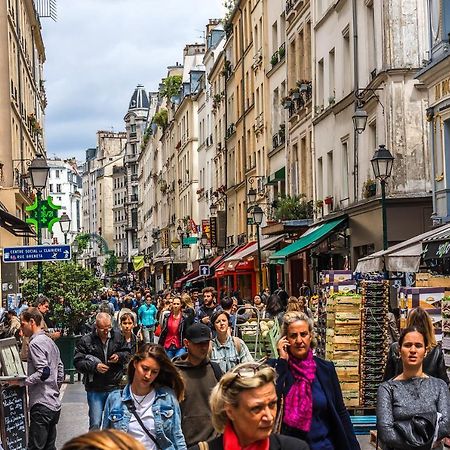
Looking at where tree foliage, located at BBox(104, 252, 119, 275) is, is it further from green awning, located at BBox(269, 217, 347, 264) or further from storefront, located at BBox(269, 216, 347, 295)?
green awning, located at BBox(269, 217, 347, 264)

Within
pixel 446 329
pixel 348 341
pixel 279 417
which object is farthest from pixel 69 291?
pixel 279 417

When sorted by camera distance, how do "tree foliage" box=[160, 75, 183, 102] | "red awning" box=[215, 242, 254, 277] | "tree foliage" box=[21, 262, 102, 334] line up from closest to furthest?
1. "tree foliage" box=[21, 262, 102, 334]
2. "red awning" box=[215, 242, 254, 277]
3. "tree foliage" box=[160, 75, 183, 102]

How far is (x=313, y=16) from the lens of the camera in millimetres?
34156

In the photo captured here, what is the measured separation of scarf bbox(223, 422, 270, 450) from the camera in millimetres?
4465

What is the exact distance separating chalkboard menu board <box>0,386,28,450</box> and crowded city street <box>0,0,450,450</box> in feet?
0.08

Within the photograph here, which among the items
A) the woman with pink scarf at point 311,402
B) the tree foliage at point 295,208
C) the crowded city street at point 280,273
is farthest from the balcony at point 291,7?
the woman with pink scarf at point 311,402

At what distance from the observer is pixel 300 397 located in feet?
21.8

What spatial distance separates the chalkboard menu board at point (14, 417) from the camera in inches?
399

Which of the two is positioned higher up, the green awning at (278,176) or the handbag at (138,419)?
the green awning at (278,176)

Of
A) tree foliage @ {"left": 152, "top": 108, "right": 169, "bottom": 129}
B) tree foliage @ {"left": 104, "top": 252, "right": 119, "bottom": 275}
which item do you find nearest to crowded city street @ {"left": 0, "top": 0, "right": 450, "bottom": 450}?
tree foliage @ {"left": 152, "top": 108, "right": 169, "bottom": 129}

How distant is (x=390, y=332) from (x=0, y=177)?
22.5m

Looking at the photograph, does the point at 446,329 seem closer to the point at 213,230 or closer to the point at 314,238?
the point at 314,238

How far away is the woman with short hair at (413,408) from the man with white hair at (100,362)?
175 inches

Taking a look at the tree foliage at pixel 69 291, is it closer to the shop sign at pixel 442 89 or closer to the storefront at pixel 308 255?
the storefront at pixel 308 255
